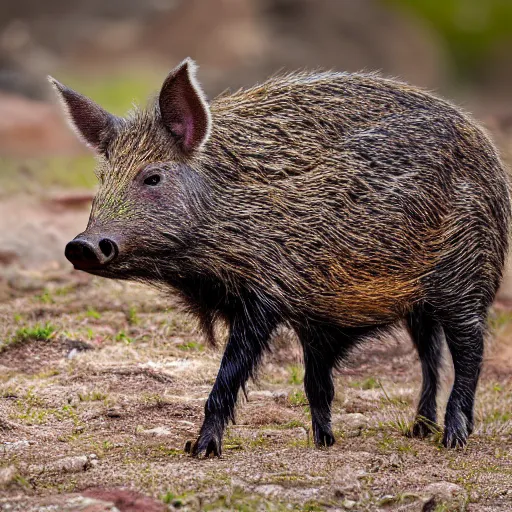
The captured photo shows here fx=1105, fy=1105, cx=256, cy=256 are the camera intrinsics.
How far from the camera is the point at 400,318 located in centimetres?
727

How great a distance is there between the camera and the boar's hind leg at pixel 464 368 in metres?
7.32

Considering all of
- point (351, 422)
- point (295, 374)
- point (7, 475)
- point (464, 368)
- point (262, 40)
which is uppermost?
point (262, 40)

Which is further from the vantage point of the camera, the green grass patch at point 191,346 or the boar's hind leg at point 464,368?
the green grass patch at point 191,346

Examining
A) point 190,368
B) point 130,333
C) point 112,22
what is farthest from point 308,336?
point 112,22

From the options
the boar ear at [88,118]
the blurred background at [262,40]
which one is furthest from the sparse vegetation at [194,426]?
the blurred background at [262,40]

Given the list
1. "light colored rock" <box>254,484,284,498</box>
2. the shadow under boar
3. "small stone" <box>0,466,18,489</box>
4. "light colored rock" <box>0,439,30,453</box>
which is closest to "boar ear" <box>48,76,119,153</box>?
the shadow under boar

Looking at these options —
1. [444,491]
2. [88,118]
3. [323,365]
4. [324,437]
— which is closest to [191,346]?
[323,365]

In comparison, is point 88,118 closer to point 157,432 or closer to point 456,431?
point 157,432

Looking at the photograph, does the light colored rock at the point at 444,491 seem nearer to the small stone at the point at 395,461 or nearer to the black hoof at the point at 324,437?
the small stone at the point at 395,461

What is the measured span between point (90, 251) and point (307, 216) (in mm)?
1424

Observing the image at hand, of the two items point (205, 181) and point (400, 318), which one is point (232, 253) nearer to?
point (205, 181)

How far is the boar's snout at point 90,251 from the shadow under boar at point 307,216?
1cm

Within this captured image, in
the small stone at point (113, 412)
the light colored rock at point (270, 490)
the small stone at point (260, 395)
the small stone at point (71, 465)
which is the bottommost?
the small stone at point (71, 465)

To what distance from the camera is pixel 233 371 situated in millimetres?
6586
